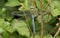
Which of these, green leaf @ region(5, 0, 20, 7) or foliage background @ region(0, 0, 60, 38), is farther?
green leaf @ region(5, 0, 20, 7)

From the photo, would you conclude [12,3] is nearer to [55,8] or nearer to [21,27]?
[21,27]

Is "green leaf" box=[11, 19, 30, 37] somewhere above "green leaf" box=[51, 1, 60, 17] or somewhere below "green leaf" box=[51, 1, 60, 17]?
below

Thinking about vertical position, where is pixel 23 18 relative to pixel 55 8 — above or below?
below

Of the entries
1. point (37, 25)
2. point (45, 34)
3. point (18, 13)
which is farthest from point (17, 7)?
point (45, 34)

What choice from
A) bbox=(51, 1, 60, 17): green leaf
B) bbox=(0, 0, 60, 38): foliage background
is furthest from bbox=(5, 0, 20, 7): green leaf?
bbox=(51, 1, 60, 17): green leaf

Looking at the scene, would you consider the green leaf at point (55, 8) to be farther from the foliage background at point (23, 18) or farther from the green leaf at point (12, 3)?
the green leaf at point (12, 3)

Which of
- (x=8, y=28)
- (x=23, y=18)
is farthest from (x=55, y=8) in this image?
(x=8, y=28)

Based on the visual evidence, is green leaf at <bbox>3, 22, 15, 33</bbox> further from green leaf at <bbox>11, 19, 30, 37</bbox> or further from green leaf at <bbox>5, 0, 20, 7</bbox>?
green leaf at <bbox>5, 0, 20, 7</bbox>

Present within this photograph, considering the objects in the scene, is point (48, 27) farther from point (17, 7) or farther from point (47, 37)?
point (17, 7)

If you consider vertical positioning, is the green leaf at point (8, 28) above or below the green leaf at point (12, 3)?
below

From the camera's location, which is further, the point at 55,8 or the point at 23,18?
the point at 23,18

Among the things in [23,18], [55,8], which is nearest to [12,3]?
[23,18]

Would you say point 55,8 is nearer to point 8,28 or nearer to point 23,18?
point 23,18

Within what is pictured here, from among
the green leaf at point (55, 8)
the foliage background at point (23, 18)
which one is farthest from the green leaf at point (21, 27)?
the green leaf at point (55, 8)
